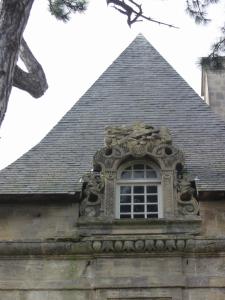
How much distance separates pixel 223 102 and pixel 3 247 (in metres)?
7.12

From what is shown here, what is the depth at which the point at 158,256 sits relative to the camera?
379 inches

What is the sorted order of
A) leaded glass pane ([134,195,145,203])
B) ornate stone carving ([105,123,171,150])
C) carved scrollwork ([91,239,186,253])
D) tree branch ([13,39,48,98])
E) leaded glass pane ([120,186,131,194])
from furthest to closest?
ornate stone carving ([105,123,171,150]), leaded glass pane ([120,186,131,194]), leaded glass pane ([134,195,145,203]), carved scrollwork ([91,239,186,253]), tree branch ([13,39,48,98])

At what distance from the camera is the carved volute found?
10.1m

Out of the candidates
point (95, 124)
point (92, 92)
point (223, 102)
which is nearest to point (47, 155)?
point (95, 124)

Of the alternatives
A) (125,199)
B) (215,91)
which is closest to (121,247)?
(125,199)

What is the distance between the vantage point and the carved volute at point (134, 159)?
33.2 feet

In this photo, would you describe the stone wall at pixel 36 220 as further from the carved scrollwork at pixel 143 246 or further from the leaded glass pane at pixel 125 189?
the leaded glass pane at pixel 125 189

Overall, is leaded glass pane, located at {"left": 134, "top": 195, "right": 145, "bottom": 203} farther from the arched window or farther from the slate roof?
the slate roof

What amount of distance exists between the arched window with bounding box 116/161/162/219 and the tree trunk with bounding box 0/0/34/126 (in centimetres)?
368

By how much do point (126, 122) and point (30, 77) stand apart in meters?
4.53

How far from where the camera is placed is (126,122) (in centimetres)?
1222

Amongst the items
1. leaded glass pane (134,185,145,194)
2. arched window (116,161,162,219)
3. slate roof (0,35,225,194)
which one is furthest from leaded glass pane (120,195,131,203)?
slate roof (0,35,225,194)

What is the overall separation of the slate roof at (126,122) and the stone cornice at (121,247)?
2.77 feet

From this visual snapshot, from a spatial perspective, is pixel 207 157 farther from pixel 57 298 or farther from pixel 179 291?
pixel 57 298
